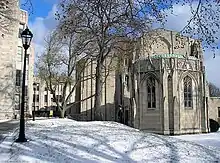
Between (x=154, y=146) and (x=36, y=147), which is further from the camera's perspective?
(x=154, y=146)

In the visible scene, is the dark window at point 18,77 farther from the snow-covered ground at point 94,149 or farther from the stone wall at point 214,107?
the stone wall at point 214,107

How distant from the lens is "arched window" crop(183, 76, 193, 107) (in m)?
34.5

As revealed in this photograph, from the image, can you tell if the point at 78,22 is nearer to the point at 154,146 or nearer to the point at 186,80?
the point at 154,146

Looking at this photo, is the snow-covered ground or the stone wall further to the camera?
the stone wall

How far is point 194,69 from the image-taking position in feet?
116

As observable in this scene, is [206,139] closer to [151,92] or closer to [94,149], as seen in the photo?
[151,92]

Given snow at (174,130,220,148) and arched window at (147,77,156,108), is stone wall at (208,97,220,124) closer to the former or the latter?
arched window at (147,77,156,108)

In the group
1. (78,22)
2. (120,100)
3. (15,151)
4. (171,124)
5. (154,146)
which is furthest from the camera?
(120,100)

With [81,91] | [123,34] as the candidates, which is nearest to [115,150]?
[123,34]

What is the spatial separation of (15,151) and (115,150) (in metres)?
3.36

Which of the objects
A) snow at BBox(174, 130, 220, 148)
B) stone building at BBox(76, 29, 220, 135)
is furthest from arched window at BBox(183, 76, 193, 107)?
snow at BBox(174, 130, 220, 148)

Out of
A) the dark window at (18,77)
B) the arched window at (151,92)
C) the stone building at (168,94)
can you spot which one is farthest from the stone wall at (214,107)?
the dark window at (18,77)

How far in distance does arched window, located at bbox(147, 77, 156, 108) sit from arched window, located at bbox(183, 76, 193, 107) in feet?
11.3

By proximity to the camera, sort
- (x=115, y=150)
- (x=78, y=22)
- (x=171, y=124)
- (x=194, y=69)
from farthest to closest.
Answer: (x=194, y=69), (x=171, y=124), (x=78, y=22), (x=115, y=150)
